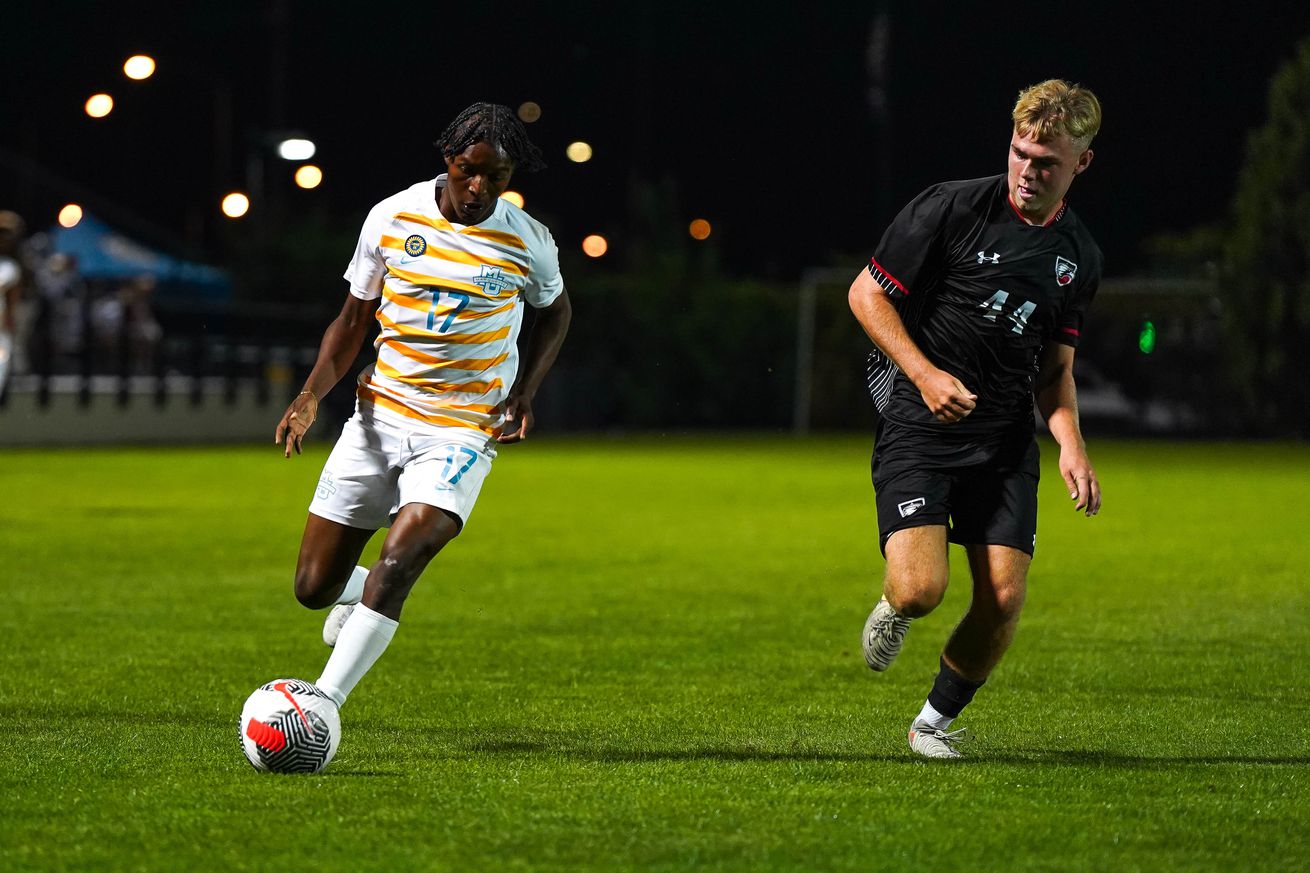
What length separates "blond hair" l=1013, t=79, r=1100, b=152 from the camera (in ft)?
20.9

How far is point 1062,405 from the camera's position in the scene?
22.6 ft

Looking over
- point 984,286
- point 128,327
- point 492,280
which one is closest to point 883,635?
point 984,286

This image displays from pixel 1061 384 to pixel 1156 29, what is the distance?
139 ft

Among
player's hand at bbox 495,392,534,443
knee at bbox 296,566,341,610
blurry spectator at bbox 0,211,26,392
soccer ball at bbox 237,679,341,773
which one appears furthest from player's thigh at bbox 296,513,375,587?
blurry spectator at bbox 0,211,26,392

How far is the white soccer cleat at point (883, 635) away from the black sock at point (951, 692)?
0.19m

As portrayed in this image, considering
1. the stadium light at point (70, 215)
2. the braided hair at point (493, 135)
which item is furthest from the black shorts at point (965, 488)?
the stadium light at point (70, 215)

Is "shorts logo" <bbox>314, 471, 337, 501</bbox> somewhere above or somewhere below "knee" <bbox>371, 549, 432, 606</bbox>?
above

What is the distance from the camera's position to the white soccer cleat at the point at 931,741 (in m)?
6.75

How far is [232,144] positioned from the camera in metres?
41.8

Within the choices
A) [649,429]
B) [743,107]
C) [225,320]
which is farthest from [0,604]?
[743,107]

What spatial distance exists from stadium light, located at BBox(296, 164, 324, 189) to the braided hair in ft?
110

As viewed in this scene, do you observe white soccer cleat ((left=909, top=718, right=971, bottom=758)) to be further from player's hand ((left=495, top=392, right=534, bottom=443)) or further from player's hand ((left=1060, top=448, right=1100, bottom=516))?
player's hand ((left=495, top=392, right=534, bottom=443))

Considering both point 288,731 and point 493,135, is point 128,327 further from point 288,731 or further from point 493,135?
point 288,731

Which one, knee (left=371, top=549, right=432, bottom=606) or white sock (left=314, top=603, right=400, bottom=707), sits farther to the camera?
knee (left=371, top=549, right=432, bottom=606)
